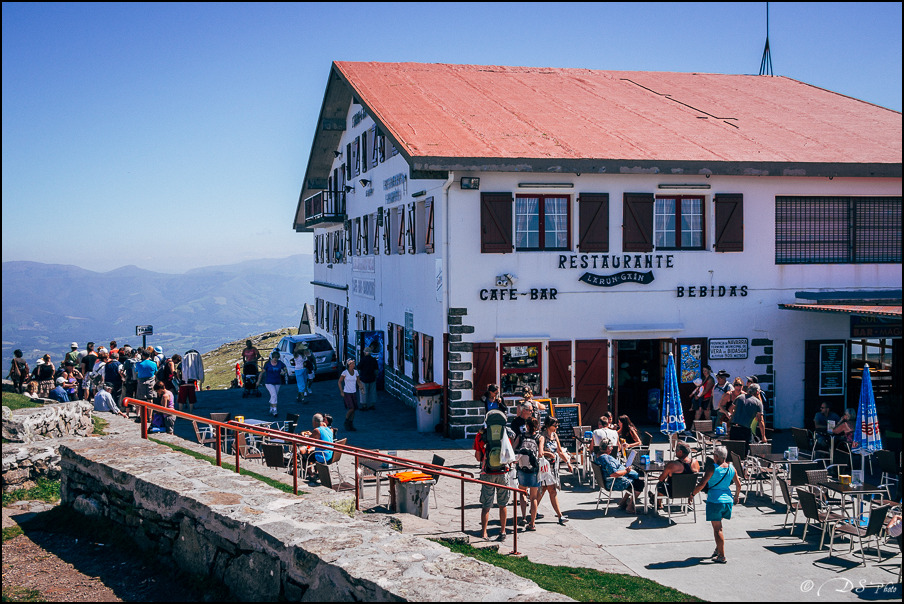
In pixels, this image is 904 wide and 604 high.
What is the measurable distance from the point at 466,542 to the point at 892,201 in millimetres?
15128

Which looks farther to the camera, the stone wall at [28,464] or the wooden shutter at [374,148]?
the wooden shutter at [374,148]

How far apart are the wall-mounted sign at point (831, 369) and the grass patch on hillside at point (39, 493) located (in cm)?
1599

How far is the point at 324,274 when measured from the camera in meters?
37.7

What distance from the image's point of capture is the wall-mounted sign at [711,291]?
1842 cm

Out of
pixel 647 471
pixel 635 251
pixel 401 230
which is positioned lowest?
pixel 647 471

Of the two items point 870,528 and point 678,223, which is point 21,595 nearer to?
point 870,528

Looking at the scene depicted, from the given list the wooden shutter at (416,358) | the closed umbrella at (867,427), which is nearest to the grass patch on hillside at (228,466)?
the closed umbrella at (867,427)

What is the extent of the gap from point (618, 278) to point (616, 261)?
1.23 ft

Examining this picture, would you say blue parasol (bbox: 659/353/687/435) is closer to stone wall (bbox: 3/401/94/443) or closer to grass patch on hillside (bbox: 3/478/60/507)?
stone wall (bbox: 3/401/94/443)

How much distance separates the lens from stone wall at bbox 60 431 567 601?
558 cm

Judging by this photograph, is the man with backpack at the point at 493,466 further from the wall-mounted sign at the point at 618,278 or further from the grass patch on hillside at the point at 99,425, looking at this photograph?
the wall-mounted sign at the point at 618,278

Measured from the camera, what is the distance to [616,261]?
18125 mm

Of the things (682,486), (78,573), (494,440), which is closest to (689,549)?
(682,486)

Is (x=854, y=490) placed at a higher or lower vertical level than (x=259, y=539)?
lower
